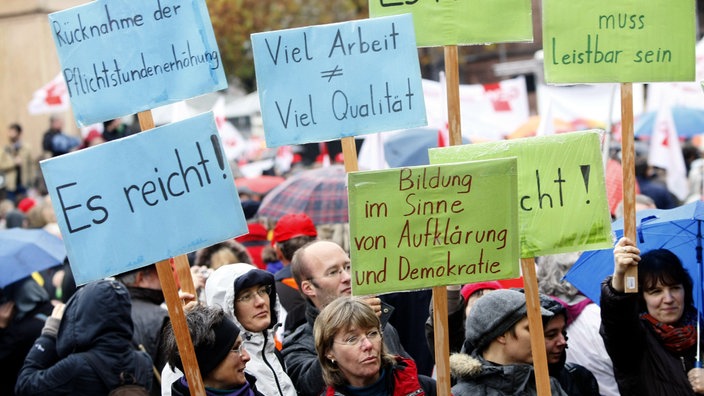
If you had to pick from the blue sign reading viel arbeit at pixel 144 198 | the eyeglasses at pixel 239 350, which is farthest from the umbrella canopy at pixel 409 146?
the blue sign reading viel arbeit at pixel 144 198

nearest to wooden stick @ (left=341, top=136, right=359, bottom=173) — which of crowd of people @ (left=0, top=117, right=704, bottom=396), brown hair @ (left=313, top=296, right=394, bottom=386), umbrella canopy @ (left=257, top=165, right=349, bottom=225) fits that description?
crowd of people @ (left=0, top=117, right=704, bottom=396)

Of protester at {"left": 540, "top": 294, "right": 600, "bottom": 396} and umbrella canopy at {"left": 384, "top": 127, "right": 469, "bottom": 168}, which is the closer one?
protester at {"left": 540, "top": 294, "right": 600, "bottom": 396}

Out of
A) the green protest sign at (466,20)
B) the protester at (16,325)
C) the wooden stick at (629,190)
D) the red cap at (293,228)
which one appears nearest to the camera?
the wooden stick at (629,190)

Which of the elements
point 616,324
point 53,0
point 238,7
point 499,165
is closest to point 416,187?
point 499,165

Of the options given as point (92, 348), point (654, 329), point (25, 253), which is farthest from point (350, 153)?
point (25, 253)

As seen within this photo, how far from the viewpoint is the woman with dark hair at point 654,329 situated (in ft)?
15.9

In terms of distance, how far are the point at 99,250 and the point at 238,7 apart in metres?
28.8

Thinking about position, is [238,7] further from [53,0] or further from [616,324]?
[616,324]

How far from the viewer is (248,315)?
5086mm

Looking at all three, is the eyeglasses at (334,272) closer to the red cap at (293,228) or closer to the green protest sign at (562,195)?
the green protest sign at (562,195)

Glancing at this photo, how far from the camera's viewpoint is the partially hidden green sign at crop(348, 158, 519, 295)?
434 centimetres

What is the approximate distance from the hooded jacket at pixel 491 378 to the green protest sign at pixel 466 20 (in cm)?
141

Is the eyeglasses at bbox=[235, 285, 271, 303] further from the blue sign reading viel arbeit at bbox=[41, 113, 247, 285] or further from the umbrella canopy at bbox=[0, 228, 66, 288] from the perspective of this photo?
the umbrella canopy at bbox=[0, 228, 66, 288]

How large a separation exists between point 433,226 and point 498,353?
737 millimetres
